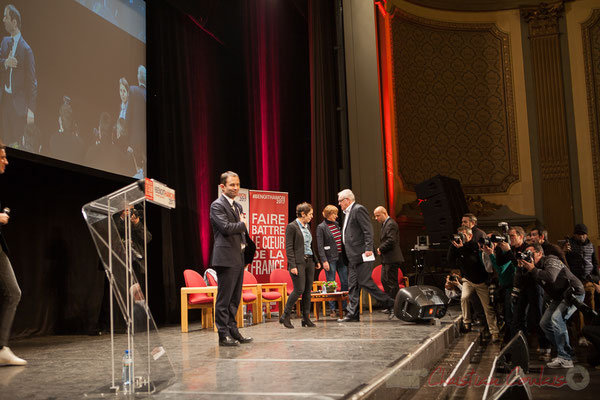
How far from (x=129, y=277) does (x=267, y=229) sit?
18.4 ft

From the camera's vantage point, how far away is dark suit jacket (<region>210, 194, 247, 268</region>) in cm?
431

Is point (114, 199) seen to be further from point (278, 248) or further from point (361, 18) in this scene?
point (361, 18)

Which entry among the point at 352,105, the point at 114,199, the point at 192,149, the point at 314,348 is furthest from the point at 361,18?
the point at 114,199

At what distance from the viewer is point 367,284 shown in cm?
609

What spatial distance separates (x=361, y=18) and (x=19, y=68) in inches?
224

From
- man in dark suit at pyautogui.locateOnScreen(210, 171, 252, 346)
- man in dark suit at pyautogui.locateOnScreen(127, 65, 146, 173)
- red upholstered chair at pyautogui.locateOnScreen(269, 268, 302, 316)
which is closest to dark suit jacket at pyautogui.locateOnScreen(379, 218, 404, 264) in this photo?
red upholstered chair at pyautogui.locateOnScreen(269, 268, 302, 316)

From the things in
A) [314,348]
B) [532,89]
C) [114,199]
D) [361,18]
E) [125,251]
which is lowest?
[314,348]

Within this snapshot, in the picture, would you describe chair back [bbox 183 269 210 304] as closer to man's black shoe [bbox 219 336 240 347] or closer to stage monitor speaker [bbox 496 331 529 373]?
man's black shoe [bbox 219 336 240 347]

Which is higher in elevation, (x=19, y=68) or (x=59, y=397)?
(x=19, y=68)

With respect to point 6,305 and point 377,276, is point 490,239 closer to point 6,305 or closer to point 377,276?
point 377,276

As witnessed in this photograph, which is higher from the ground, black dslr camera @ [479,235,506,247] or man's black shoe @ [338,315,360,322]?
black dslr camera @ [479,235,506,247]

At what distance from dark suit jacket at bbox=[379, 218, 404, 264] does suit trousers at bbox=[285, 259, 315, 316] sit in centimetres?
130

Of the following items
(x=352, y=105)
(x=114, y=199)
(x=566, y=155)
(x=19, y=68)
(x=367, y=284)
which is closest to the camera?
(x=114, y=199)

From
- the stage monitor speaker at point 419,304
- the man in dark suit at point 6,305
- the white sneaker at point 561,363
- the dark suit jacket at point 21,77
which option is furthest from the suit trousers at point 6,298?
the white sneaker at point 561,363
